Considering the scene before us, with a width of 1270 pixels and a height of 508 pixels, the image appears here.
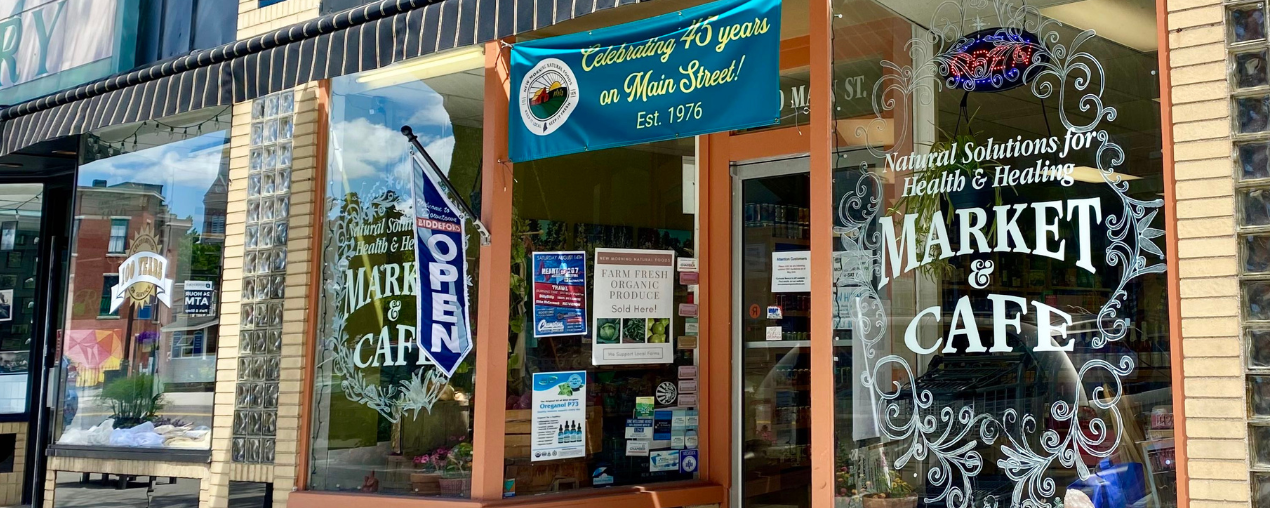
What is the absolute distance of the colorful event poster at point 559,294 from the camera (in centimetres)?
646

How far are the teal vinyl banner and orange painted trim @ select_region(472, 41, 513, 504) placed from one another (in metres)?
0.14

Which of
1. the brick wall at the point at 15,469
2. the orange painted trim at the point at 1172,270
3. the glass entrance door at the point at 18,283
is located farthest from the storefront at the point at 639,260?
the glass entrance door at the point at 18,283

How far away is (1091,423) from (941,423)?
64cm

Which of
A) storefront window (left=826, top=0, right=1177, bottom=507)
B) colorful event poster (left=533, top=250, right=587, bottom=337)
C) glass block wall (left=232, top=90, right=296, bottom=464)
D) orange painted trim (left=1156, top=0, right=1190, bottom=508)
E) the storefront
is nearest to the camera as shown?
orange painted trim (left=1156, top=0, right=1190, bottom=508)

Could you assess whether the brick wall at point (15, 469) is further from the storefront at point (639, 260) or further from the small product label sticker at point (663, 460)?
the small product label sticker at point (663, 460)

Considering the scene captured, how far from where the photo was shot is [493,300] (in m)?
6.15

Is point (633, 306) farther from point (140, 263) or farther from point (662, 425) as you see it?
point (140, 263)

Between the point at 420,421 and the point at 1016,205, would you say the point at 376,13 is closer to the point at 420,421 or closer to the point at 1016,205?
the point at 420,421

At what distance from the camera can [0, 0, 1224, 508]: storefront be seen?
4203 millimetres

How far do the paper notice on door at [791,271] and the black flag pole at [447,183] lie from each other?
6.19 feet

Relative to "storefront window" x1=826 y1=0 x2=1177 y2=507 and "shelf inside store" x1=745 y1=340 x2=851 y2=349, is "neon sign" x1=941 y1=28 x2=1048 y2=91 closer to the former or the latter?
"storefront window" x1=826 y1=0 x2=1177 y2=507

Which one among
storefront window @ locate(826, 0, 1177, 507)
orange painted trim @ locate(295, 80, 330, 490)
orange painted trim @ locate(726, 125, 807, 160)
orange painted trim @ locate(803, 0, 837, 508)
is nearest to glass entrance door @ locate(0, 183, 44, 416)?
orange painted trim @ locate(295, 80, 330, 490)

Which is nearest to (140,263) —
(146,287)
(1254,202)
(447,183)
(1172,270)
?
(146,287)

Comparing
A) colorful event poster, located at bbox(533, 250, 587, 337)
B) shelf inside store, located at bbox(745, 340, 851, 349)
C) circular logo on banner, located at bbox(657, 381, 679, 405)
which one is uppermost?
colorful event poster, located at bbox(533, 250, 587, 337)
